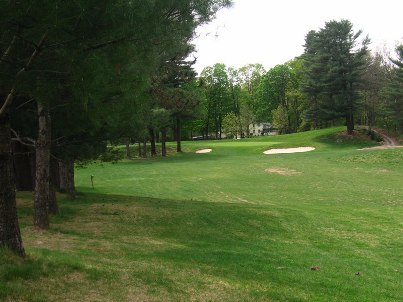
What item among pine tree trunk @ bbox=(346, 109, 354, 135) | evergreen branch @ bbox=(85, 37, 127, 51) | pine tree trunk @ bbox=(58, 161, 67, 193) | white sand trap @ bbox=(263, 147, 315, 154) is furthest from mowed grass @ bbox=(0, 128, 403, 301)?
pine tree trunk @ bbox=(346, 109, 354, 135)

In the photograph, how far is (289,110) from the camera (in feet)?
274

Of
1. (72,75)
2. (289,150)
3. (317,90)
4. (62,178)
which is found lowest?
(289,150)

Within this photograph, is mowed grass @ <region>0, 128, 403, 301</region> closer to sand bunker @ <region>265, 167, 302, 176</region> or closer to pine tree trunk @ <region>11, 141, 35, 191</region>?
pine tree trunk @ <region>11, 141, 35, 191</region>

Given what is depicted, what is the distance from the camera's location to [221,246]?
35.1 ft

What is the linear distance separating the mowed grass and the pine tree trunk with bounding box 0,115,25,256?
1.03 feet

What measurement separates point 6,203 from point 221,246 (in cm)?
560

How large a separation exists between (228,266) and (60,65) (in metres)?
4.71

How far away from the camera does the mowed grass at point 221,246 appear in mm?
6090

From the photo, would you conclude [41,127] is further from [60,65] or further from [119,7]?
[119,7]

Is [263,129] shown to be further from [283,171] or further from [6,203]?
[6,203]

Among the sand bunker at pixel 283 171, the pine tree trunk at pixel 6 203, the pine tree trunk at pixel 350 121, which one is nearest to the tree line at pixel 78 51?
the pine tree trunk at pixel 6 203

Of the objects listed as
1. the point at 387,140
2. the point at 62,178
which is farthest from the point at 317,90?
the point at 62,178

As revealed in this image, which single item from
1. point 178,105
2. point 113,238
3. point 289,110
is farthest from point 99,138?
point 289,110

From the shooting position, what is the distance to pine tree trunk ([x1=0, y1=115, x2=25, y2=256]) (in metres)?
6.31
